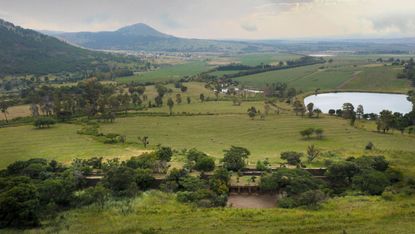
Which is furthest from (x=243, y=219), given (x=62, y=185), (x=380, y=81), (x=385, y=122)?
(x=380, y=81)

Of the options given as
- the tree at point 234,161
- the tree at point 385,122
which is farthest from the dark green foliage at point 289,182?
the tree at point 385,122

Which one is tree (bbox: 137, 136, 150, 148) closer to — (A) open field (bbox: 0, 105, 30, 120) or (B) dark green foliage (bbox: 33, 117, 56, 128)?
(B) dark green foliage (bbox: 33, 117, 56, 128)

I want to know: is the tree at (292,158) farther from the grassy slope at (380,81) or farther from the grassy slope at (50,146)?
the grassy slope at (380,81)

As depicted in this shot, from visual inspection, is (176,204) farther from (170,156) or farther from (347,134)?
(347,134)

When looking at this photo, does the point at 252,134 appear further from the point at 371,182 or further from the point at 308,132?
the point at 371,182

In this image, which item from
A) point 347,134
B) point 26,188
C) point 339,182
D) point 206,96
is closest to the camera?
point 26,188

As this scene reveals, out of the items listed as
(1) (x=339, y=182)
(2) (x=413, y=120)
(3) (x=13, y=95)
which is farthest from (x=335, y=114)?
(3) (x=13, y=95)
